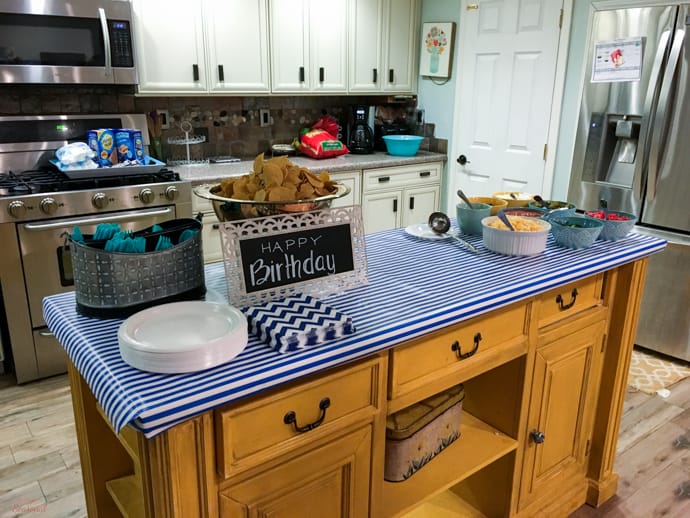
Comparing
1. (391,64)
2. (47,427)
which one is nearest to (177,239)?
(47,427)

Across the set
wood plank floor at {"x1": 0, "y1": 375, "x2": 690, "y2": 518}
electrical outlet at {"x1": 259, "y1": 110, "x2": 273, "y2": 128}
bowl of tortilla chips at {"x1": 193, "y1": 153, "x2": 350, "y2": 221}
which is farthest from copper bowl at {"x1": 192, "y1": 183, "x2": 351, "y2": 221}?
electrical outlet at {"x1": 259, "y1": 110, "x2": 273, "y2": 128}

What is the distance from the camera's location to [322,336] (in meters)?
1.20

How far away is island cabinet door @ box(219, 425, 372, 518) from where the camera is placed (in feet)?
3.78

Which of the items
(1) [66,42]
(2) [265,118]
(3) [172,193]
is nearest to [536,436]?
(3) [172,193]

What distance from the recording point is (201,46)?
11.5 feet

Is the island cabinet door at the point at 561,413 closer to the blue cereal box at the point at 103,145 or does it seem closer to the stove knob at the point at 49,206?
the stove knob at the point at 49,206

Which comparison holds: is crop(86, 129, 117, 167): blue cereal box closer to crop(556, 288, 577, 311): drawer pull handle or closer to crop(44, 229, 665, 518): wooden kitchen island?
crop(44, 229, 665, 518): wooden kitchen island

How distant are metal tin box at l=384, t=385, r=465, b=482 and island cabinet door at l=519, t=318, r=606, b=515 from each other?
0.25m

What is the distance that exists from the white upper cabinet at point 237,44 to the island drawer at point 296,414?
9.30 ft

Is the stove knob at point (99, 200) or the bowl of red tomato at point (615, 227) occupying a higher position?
the bowl of red tomato at point (615, 227)

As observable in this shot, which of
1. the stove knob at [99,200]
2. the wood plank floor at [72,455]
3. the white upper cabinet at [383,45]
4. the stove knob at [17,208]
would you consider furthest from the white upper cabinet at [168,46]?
the wood plank floor at [72,455]

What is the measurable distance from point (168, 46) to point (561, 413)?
2.86m

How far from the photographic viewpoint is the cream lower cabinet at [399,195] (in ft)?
13.6

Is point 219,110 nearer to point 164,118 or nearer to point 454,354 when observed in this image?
point 164,118
